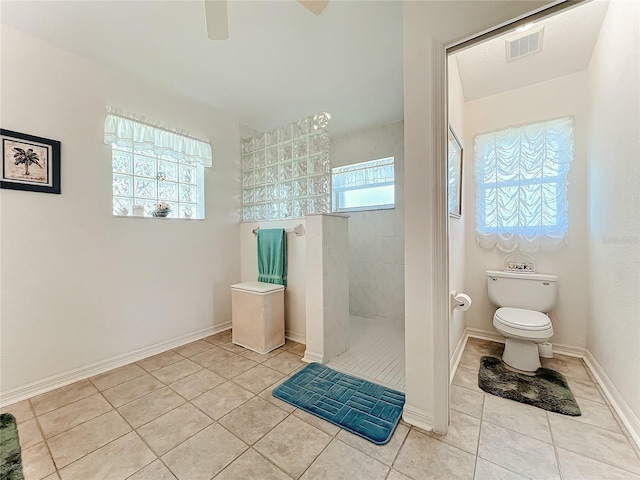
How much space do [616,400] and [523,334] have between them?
53 centimetres

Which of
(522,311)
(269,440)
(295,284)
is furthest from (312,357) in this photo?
(522,311)

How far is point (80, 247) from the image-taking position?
2027 millimetres

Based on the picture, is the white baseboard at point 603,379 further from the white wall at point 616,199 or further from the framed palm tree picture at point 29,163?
the framed palm tree picture at point 29,163

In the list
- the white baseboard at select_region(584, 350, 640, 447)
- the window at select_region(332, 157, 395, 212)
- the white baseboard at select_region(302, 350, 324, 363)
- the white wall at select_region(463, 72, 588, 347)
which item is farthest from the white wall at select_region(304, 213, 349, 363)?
the white baseboard at select_region(584, 350, 640, 447)

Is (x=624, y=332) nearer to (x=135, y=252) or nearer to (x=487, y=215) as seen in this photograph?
(x=487, y=215)

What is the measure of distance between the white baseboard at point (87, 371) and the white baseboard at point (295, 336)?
2.99 ft

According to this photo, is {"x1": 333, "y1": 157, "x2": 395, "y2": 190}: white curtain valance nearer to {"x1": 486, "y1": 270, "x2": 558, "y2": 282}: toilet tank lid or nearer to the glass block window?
{"x1": 486, "y1": 270, "x2": 558, "y2": 282}: toilet tank lid

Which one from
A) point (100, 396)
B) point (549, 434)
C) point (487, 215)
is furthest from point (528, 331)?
point (100, 396)

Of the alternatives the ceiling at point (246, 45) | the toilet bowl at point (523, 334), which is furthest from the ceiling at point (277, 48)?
the toilet bowl at point (523, 334)

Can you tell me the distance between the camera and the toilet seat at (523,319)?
1901 millimetres

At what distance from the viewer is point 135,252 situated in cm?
233

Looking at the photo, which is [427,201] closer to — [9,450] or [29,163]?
[9,450]

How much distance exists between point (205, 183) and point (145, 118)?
2.53ft

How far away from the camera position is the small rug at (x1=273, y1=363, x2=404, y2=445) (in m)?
1.43
